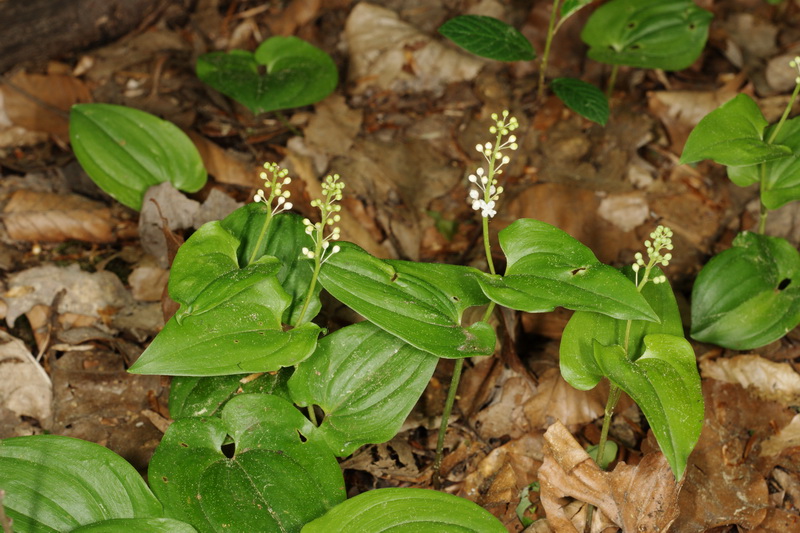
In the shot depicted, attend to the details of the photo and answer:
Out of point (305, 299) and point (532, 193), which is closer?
point (305, 299)

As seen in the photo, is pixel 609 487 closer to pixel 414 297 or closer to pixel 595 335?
pixel 595 335

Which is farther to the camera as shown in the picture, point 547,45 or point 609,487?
point 547,45

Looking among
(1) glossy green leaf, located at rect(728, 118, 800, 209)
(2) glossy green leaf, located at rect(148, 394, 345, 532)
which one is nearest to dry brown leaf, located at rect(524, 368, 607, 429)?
(2) glossy green leaf, located at rect(148, 394, 345, 532)

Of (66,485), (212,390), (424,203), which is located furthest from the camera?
(424,203)

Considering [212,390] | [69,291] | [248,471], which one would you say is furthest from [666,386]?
[69,291]

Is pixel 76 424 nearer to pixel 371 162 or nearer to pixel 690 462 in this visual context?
pixel 371 162

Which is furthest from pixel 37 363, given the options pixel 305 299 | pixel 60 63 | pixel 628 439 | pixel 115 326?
pixel 628 439
